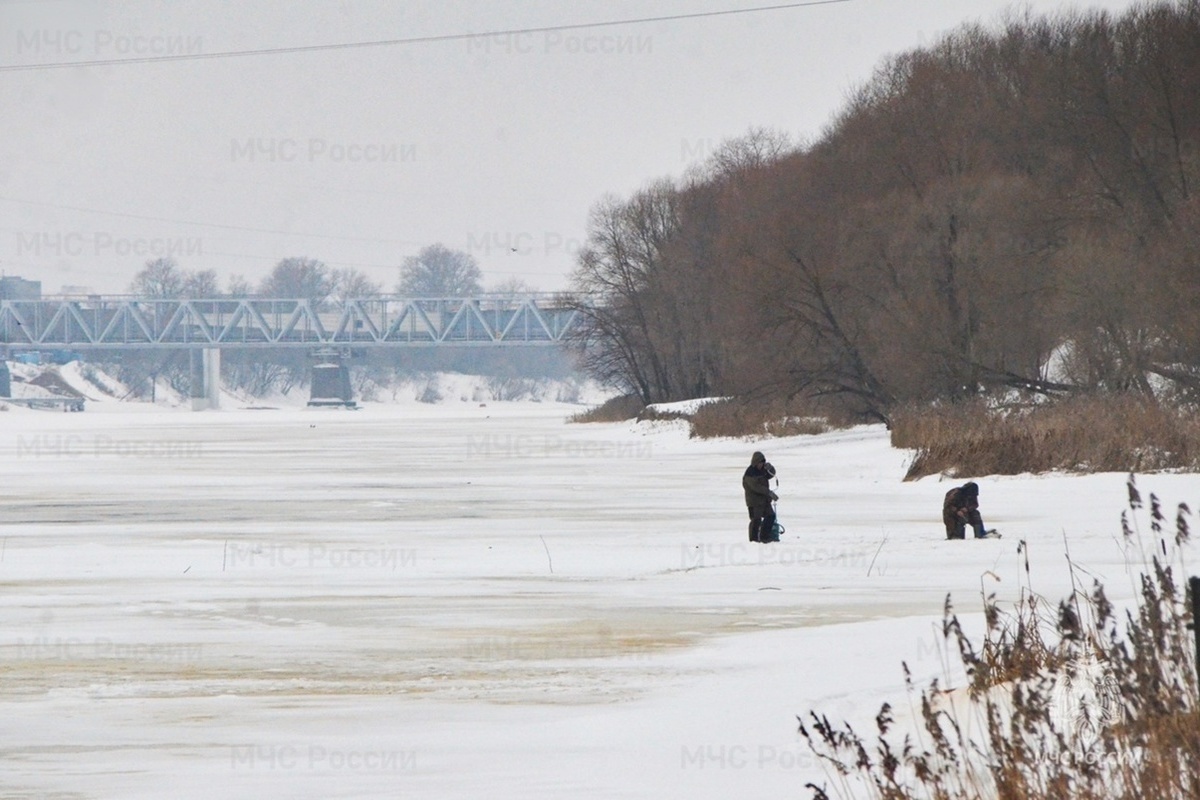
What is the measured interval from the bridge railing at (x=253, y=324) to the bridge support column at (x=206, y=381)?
6.46ft

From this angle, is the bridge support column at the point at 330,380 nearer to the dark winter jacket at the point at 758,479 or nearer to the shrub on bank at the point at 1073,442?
the shrub on bank at the point at 1073,442

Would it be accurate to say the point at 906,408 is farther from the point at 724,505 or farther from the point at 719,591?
the point at 719,591

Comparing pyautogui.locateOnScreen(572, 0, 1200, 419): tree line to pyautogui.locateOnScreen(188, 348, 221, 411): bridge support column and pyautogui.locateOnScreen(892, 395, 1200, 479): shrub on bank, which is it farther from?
pyautogui.locateOnScreen(188, 348, 221, 411): bridge support column

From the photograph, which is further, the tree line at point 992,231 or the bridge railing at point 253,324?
the bridge railing at point 253,324

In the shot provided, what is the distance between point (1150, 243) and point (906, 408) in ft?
22.6

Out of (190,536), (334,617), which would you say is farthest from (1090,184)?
(334,617)

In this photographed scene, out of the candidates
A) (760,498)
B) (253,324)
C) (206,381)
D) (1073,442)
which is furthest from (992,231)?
(253,324)

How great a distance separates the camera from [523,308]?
6432 inches

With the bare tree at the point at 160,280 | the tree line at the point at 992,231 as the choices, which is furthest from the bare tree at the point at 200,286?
the tree line at the point at 992,231

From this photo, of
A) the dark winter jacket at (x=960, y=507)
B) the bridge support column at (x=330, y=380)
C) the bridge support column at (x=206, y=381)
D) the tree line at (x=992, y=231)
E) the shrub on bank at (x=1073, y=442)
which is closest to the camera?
the dark winter jacket at (x=960, y=507)

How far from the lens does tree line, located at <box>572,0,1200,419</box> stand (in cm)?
4081

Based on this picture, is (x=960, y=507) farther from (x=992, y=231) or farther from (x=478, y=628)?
(x=992, y=231)

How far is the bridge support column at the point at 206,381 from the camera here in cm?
15662

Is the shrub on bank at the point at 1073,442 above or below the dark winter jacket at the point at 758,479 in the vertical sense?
above
